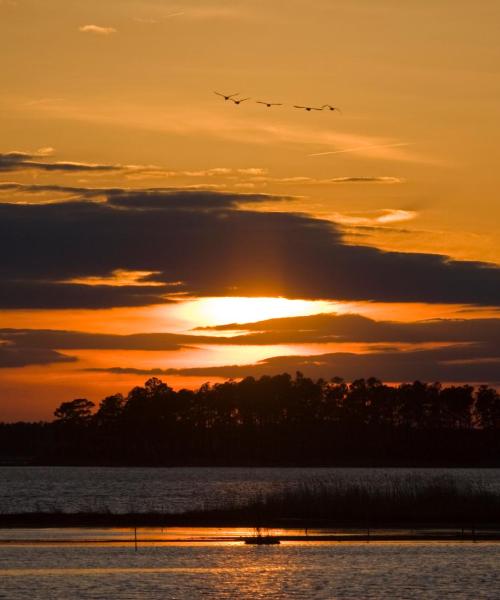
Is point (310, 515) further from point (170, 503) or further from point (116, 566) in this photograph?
point (170, 503)

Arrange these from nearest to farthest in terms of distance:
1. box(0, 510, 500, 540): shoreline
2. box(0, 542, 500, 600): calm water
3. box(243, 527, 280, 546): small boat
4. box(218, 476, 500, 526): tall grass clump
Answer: box(0, 542, 500, 600): calm water → box(243, 527, 280, 546): small boat → box(0, 510, 500, 540): shoreline → box(218, 476, 500, 526): tall grass clump

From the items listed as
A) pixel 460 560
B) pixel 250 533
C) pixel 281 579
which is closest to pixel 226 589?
pixel 281 579

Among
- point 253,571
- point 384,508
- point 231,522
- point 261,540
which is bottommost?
point 253,571

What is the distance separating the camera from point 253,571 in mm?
52219

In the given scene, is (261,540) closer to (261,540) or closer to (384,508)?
(261,540)

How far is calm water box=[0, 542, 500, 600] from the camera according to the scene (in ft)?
149

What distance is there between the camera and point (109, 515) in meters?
77.8

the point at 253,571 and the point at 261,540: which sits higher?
the point at 261,540

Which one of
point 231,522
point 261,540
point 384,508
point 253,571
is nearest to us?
point 253,571

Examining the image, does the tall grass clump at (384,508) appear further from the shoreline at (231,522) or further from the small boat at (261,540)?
the small boat at (261,540)

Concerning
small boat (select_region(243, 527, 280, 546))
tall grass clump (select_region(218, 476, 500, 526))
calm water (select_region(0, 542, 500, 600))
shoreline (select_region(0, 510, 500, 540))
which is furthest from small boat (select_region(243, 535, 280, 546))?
tall grass clump (select_region(218, 476, 500, 526))

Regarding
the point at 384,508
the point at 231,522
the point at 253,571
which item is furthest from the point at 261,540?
the point at 384,508

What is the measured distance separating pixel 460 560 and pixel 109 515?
2886 centimetres

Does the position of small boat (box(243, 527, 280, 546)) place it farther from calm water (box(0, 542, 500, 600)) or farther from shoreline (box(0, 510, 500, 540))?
shoreline (box(0, 510, 500, 540))
